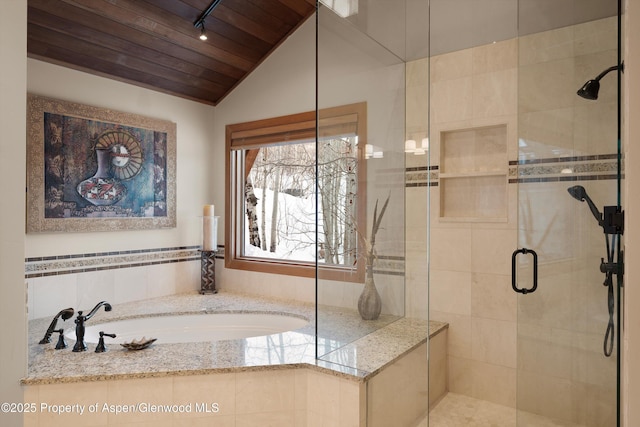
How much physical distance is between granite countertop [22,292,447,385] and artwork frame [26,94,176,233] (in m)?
0.81

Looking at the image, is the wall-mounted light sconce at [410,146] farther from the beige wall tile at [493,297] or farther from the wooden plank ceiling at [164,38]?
the wooden plank ceiling at [164,38]

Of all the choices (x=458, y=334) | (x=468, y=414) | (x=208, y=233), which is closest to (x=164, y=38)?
(x=208, y=233)

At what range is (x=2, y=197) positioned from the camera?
1681 millimetres

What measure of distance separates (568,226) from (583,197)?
4.4 inches

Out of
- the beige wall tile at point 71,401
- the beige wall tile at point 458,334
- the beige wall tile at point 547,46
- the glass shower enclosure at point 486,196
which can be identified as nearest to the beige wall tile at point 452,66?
the glass shower enclosure at point 486,196

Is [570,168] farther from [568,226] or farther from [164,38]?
[164,38]

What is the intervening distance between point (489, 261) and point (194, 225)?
236 cm

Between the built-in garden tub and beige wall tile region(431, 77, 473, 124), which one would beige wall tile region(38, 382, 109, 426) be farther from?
beige wall tile region(431, 77, 473, 124)

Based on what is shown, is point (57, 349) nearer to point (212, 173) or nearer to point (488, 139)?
point (212, 173)

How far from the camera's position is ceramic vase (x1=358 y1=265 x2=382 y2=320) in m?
1.97

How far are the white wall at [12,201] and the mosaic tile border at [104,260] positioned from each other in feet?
2.69

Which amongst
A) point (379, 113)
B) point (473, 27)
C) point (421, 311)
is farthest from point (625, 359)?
point (473, 27)

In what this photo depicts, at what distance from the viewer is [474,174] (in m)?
2.55

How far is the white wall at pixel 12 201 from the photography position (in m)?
1.68
